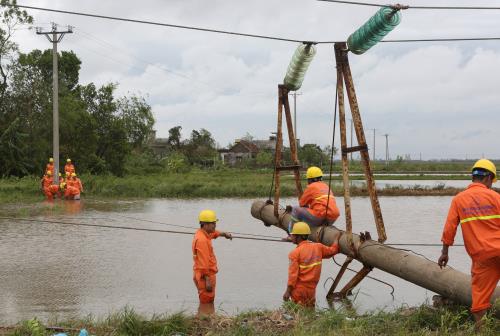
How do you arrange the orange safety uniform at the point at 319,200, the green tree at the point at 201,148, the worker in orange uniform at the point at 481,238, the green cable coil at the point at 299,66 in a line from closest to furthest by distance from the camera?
the worker in orange uniform at the point at 481,238 < the orange safety uniform at the point at 319,200 < the green cable coil at the point at 299,66 < the green tree at the point at 201,148

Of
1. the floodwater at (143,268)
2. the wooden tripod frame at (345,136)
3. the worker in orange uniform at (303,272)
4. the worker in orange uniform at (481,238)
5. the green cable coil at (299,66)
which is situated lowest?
the floodwater at (143,268)

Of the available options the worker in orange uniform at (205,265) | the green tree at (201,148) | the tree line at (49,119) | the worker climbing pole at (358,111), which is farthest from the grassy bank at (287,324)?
the green tree at (201,148)

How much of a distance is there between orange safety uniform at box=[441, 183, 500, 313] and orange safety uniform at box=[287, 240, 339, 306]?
2.17m

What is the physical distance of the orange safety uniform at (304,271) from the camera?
759 centimetres

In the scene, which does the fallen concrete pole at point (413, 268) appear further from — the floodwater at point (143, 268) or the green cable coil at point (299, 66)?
the green cable coil at point (299, 66)

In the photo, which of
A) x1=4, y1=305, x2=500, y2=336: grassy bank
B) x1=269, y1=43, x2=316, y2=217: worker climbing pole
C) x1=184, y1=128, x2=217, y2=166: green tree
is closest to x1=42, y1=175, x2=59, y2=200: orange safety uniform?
x1=269, y1=43, x2=316, y2=217: worker climbing pole

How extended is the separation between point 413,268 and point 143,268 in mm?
5502

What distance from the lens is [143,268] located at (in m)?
11.0

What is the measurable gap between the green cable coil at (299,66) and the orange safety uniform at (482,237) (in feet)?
15.1

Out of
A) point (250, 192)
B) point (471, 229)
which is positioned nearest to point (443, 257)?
point (471, 229)

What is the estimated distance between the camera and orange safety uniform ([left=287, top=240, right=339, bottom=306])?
7.59 m

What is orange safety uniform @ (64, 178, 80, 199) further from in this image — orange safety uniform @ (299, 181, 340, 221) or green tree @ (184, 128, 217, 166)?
green tree @ (184, 128, 217, 166)

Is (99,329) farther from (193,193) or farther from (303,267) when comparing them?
(193,193)

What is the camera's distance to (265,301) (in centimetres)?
862
